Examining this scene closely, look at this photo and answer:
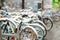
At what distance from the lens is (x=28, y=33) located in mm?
4277

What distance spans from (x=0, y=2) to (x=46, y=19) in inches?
175

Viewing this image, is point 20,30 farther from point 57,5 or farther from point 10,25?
point 57,5

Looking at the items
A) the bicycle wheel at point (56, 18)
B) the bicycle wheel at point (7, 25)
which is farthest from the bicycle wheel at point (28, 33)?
the bicycle wheel at point (56, 18)

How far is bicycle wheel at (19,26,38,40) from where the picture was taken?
4133 mm

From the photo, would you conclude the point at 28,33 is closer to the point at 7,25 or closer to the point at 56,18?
the point at 7,25

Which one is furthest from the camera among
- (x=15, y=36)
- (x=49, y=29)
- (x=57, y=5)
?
(x=57, y=5)

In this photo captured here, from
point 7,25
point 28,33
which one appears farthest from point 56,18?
point 7,25

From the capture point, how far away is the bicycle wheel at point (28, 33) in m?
4.13

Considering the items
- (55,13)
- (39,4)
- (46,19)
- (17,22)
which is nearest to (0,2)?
(39,4)

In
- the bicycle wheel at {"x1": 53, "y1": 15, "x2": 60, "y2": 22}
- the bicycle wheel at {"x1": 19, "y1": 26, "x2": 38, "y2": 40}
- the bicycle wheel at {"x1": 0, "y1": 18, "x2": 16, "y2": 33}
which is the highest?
the bicycle wheel at {"x1": 0, "y1": 18, "x2": 16, "y2": 33}

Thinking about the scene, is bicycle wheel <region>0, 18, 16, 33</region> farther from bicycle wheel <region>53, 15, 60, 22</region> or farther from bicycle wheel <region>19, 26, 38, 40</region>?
bicycle wheel <region>53, 15, 60, 22</region>

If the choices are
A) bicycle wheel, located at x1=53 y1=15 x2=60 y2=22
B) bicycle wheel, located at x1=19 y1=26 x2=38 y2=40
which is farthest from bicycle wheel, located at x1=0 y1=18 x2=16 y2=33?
bicycle wheel, located at x1=53 y1=15 x2=60 y2=22

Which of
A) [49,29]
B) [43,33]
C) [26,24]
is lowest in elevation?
[49,29]

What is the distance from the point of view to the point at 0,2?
10016 millimetres
